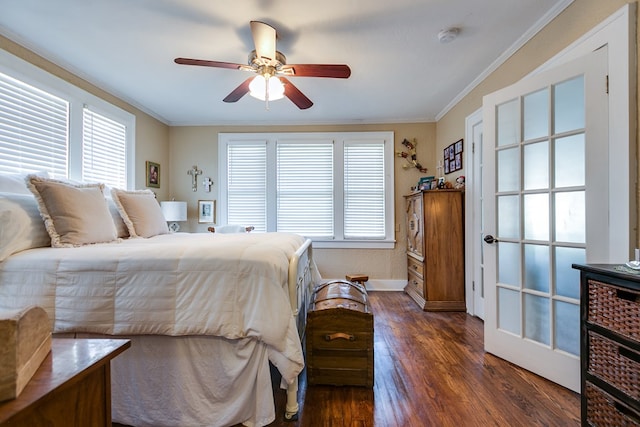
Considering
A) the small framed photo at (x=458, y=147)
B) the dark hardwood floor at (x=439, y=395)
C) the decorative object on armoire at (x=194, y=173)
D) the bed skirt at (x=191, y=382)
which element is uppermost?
the small framed photo at (x=458, y=147)

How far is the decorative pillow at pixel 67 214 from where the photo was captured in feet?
6.00

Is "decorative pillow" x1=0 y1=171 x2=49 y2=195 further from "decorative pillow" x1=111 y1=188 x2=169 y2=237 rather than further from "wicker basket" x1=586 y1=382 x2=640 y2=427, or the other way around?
"wicker basket" x1=586 y1=382 x2=640 y2=427

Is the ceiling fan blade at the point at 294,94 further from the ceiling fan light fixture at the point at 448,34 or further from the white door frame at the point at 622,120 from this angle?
the white door frame at the point at 622,120

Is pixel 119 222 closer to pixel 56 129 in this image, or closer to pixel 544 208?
pixel 56 129

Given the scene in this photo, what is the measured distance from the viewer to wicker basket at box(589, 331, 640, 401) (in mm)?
1170

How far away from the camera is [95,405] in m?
0.70

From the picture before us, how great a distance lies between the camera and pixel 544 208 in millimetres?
1910

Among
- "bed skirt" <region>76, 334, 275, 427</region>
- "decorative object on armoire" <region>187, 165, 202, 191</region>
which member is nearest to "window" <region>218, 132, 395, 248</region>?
"decorative object on armoire" <region>187, 165, 202, 191</region>

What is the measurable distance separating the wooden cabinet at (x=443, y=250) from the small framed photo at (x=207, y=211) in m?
2.97

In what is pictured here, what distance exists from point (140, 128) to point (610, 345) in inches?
183

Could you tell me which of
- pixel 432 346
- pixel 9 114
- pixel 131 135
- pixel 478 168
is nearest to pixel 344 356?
pixel 432 346

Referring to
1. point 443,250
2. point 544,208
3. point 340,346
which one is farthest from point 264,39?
point 443,250

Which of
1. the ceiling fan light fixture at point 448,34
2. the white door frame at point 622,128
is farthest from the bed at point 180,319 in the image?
the ceiling fan light fixture at point 448,34

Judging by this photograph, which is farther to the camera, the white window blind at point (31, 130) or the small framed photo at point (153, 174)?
the small framed photo at point (153, 174)
